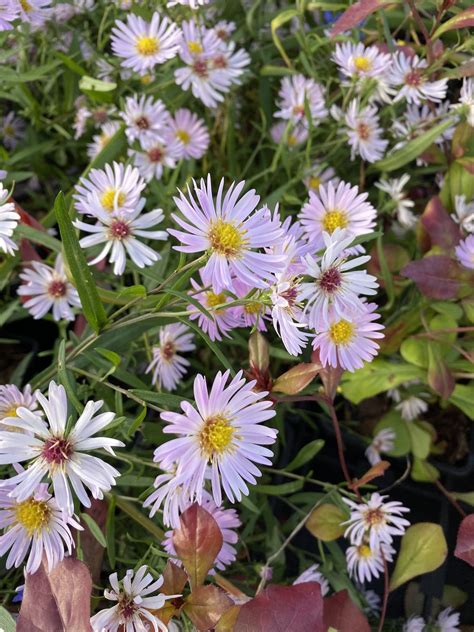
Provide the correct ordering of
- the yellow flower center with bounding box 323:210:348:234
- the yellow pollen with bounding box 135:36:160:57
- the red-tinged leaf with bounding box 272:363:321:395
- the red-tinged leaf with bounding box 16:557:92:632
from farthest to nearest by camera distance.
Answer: the yellow pollen with bounding box 135:36:160:57, the yellow flower center with bounding box 323:210:348:234, the red-tinged leaf with bounding box 272:363:321:395, the red-tinged leaf with bounding box 16:557:92:632

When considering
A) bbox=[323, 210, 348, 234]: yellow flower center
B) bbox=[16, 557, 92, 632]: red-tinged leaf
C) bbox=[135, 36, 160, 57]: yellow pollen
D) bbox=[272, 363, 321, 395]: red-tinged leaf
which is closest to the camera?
bbox=[16, 557, 92, 632]: red-tinged leaf

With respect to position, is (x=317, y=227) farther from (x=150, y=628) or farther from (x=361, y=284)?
(x=150, y=628)

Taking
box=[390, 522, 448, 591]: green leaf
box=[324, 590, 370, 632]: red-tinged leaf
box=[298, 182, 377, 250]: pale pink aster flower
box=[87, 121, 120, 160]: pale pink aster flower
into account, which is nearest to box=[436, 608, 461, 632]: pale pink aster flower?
box=[390, 522, 448, 591]: green leaf

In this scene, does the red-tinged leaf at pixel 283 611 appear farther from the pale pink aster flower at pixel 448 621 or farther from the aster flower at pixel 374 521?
the pale pink aster flower at pixel 448 621

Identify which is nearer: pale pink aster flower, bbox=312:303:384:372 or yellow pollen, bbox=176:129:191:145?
pale pink aster flower, bbox=312:303:384:372

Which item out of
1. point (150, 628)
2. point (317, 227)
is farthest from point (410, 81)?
point (150, 628)

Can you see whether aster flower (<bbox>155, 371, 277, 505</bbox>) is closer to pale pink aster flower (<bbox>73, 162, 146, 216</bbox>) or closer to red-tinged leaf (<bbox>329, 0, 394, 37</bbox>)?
pale pink aster flower (<bbox>73, 162, 146, 216</bbox>)

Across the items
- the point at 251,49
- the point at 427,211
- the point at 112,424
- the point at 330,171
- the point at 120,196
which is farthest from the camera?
the point at 251,49

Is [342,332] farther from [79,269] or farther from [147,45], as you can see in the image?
[147,45]
